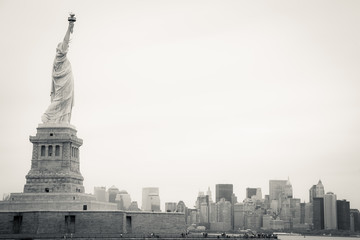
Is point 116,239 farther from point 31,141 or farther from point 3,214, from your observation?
point 31,141

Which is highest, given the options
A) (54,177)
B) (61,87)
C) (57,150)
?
(61,87)

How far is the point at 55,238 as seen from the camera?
7394cm

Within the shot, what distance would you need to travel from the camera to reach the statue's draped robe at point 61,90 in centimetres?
8625

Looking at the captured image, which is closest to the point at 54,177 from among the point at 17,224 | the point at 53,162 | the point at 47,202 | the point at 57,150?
the point at 53,162

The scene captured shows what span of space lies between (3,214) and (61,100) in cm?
1665

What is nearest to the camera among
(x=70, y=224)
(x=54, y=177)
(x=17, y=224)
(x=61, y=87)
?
(x=17, y=224)

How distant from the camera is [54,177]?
271 ft

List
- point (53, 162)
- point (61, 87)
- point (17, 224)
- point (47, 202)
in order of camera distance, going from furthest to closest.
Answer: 1. point (61, 87)
2. point (53, 162)
3. point (47, 202)
4. point (17, 224)

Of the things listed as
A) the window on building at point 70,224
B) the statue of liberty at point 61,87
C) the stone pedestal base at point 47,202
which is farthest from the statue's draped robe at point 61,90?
the window on building at point 70,224

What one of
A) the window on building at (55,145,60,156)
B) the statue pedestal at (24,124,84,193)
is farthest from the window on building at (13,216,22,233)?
the window on building at (55,145,60,156)

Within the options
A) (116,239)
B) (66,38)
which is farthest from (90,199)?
(66,38)

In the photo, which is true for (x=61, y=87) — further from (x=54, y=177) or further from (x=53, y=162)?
(x=54, y=177)

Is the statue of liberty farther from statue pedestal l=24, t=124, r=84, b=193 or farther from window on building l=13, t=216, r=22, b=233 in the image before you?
window on building l=13, t=216, r=22, b=233

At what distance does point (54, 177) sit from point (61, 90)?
1117 cm
